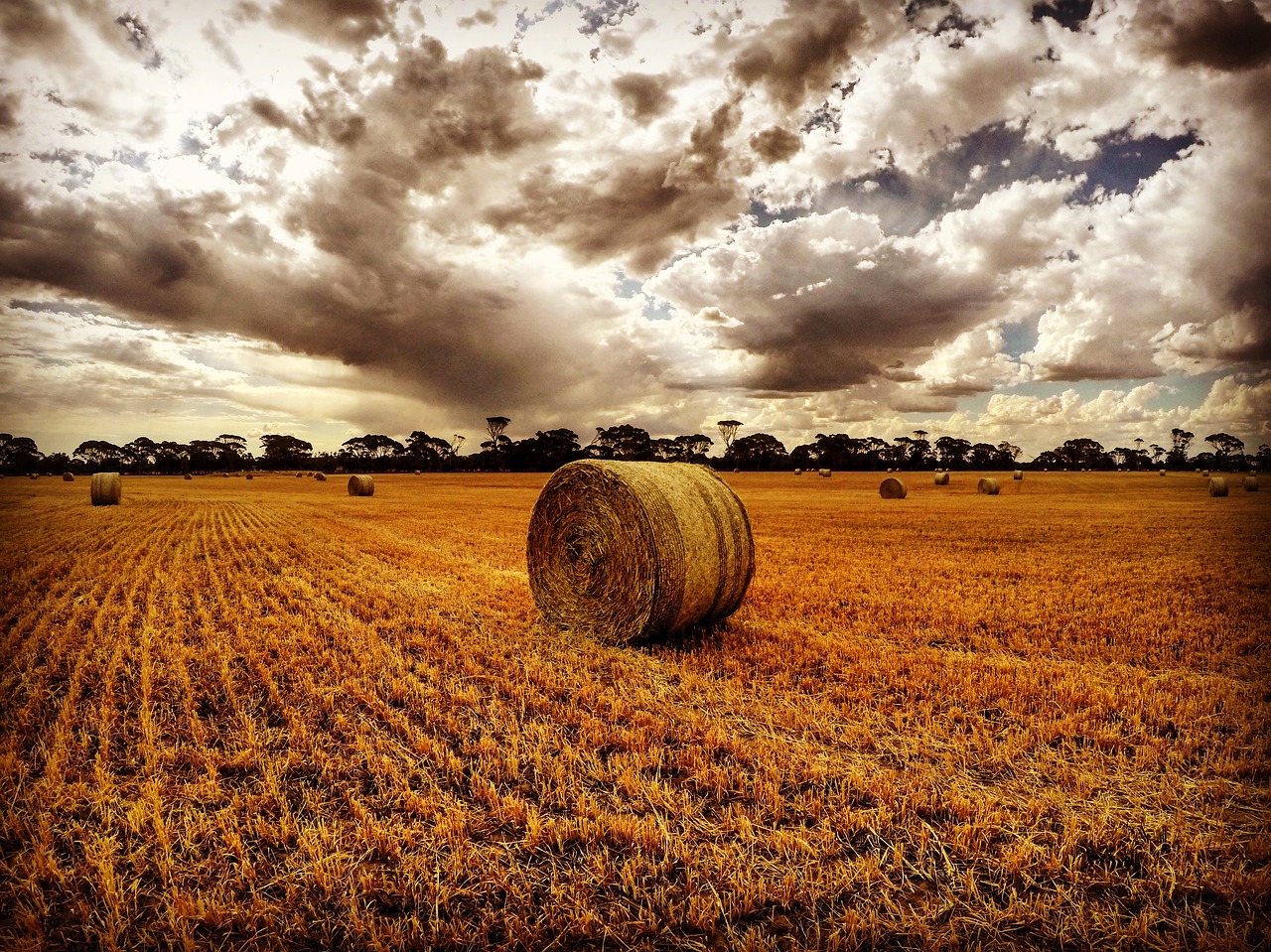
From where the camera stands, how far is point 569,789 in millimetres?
3818

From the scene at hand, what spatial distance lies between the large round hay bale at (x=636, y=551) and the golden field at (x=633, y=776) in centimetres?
45

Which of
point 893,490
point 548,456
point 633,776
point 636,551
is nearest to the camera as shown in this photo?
point 633,776

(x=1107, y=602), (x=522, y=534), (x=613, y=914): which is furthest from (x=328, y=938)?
(x=522, y=534)

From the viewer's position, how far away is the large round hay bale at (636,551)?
7.11 metres

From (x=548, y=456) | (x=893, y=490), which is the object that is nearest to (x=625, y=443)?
(x=548, y=456)

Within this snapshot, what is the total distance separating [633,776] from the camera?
3.94 meters

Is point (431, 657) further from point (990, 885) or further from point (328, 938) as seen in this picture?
point (990, 885)

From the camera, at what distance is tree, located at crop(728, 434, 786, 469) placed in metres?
108

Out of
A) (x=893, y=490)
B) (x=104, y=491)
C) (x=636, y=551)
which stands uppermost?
(x=636, y=551)

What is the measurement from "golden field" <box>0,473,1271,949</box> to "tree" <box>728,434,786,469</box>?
327ft

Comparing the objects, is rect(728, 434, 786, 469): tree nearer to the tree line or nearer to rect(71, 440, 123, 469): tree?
the tree line

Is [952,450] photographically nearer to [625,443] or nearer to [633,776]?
[625,443]

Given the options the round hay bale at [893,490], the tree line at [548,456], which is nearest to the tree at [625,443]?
the tree line at [548,456]

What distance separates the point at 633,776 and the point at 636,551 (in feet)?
11.6
